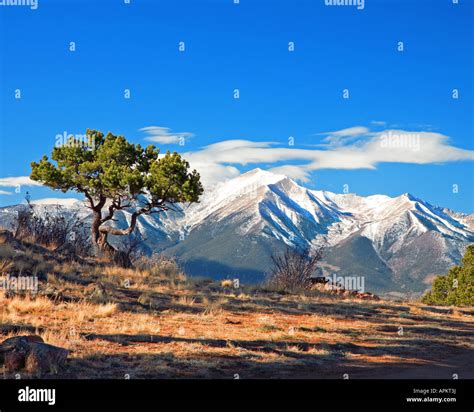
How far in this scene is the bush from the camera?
114 ft

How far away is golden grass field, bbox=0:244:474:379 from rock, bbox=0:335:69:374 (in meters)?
0.28

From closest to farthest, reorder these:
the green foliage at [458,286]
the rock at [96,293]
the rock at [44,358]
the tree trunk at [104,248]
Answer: the rock at [44,358]
the rock at [96,293]
the tree trunk at [104,248]
the green foliage at [458,286]

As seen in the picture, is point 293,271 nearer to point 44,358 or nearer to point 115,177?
point 115,177

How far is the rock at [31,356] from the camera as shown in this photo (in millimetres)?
12844

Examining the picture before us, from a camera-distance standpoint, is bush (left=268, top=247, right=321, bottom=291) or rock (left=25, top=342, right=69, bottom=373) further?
bush (left=268, top=247, right=321, bottom=291)

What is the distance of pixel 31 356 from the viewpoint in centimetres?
1291

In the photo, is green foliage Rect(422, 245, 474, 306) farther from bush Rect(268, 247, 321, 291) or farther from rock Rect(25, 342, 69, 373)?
rock Rect(25, 342, 69, 373)

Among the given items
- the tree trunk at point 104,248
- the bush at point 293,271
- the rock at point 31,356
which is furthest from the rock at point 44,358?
the tree trunk at point 104,248

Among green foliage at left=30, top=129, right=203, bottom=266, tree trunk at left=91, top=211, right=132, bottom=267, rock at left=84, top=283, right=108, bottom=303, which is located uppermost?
green foliage at left=30, top=129, right=203, bottom=266

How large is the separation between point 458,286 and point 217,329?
64.9 m

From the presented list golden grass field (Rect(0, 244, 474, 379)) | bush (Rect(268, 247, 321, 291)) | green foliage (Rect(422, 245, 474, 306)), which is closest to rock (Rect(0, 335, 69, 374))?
golden grass field (Rect(0, 244, 474, 379))

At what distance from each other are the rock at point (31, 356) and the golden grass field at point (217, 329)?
0.28 meters

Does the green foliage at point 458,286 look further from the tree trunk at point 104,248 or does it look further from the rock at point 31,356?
the rock at point 31,356
